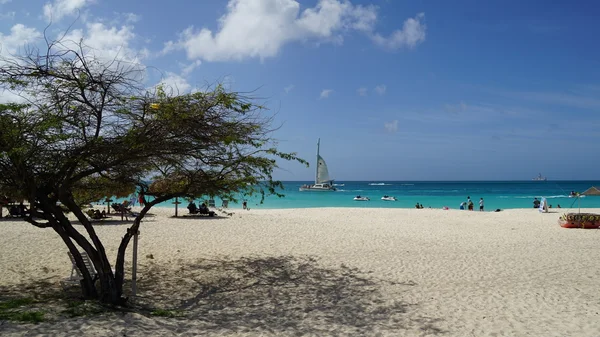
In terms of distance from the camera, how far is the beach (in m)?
6.11

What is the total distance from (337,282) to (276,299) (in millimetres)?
1651

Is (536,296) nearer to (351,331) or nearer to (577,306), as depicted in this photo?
(577,306)

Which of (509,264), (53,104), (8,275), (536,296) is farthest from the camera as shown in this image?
(509,264)

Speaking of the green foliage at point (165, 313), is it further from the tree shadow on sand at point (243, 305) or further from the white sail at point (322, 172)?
the white sail at point (322, 172)

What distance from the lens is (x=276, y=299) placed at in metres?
7.83

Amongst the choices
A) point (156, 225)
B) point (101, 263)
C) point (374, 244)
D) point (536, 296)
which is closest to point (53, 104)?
point (101, 263)

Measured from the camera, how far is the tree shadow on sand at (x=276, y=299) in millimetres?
6238

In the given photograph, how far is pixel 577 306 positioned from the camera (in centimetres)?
722

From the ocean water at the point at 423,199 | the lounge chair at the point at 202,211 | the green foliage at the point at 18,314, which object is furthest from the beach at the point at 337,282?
the lounge chair at the point at 202,211

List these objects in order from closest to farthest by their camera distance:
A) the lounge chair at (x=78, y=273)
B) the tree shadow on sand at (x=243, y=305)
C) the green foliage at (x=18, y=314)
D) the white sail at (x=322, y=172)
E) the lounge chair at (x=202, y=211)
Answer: the green foliage at (x=18, y=314)
the tree shadow on sand at (x=243, y=305)
the lounge chair at (x=78, y=273)
the lounge chair at (x=202, y=211)
the white sail at (x=322, y=172)

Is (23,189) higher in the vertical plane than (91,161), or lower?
lower

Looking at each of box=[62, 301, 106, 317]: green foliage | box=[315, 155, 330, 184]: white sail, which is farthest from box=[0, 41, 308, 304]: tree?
box=[315, 155, 330, 184]: white sail

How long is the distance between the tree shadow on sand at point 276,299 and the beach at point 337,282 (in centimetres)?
2

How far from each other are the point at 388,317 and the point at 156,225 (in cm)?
Answer: 1353
